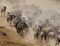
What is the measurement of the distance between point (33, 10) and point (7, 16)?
0.33 metres

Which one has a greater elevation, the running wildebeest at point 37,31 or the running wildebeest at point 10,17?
the running wildebeest at point 10,17

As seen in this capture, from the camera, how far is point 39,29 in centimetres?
167

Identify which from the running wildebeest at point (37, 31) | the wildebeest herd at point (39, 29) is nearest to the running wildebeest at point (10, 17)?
the wildebeest herd at point (39, 29)

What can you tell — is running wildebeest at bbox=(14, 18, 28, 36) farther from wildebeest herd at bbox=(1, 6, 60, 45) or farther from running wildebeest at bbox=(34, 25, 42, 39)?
running wildebeest at bbox=(34, 25, 42, 39)

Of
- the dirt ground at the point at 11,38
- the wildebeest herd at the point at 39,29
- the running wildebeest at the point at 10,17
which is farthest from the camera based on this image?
the running wildebeest at the point at 10,17

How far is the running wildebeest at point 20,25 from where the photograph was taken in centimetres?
180

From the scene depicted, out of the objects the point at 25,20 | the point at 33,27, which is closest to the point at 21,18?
the point at 25,20

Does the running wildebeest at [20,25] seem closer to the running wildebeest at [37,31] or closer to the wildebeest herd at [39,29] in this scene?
the wildebeest herd at [39,29]

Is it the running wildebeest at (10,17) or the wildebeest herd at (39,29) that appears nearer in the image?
the wildebeest herd at (39,29)

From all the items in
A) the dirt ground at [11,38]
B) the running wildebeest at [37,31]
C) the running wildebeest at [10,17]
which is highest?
the running wildebeest at [10,17]

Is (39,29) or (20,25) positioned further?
(20,25)

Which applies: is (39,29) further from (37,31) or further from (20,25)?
(20,25)

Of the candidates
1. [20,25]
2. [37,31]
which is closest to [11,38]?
[20,25]

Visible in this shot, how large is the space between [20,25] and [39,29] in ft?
0.74
